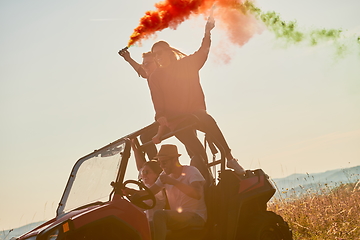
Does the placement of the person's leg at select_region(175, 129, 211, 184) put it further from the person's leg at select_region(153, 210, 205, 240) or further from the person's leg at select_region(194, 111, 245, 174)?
the person's leg at select_region(153, 210, 205, 240)

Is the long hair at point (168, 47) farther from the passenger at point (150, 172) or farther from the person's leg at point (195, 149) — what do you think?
the passenger at point (150, 172)

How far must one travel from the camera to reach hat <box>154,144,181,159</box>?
15.6 feet

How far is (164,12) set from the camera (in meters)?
7.98

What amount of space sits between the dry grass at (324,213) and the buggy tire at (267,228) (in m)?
A: 1.50

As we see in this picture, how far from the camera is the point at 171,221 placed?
4340 mm

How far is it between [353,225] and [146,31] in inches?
191

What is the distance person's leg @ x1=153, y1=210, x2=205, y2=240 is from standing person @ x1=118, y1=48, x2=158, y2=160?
1.01 metres

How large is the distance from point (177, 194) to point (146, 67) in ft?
7.26

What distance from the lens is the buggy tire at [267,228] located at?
4.95 meters

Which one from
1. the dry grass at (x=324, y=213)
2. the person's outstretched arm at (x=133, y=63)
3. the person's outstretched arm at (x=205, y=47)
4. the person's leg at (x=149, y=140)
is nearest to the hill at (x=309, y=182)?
the dry grass at (x=324, y=213)

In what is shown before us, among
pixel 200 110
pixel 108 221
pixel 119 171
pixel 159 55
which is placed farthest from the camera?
pixel 159 55

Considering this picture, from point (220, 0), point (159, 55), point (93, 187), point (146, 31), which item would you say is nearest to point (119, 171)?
point (93, 187)

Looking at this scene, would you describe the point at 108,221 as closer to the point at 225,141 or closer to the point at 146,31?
the point at 225,141

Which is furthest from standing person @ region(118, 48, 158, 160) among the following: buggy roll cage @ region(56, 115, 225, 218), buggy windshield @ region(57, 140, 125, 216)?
buggy windshield @ region(57, 140, 125, 216)
